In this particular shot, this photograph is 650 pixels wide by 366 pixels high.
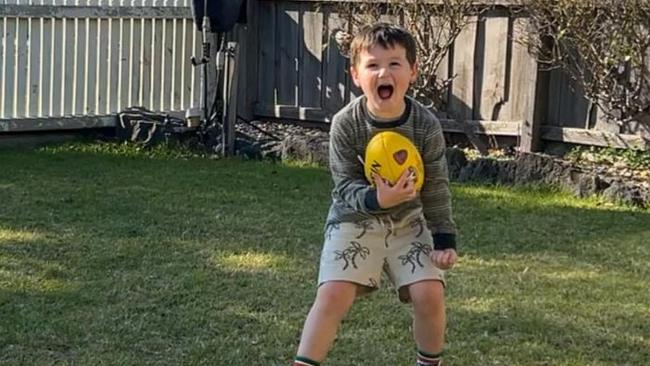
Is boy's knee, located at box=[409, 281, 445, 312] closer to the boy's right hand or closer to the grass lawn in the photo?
the boy's right hand

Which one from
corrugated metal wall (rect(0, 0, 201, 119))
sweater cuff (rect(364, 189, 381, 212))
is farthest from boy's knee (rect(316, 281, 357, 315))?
corrugated metal wall (rect(0, 0, 201, 119))

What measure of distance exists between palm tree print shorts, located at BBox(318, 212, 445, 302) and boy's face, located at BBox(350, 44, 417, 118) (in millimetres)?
366

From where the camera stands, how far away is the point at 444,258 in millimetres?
3316

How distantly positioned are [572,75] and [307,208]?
9.11 feet

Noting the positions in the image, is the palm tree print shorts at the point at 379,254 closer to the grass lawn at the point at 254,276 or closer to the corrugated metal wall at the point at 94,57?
the grass lawn at the point at 254,276

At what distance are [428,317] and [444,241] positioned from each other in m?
0.24

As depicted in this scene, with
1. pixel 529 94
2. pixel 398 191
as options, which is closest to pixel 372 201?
→ pixel 398 191

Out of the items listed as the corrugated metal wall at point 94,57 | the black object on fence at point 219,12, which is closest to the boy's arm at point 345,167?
the black object on fence at point 219,12

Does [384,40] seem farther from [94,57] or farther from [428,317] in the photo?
[94,57]

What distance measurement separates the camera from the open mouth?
10.7ft

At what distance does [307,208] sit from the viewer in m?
6.45

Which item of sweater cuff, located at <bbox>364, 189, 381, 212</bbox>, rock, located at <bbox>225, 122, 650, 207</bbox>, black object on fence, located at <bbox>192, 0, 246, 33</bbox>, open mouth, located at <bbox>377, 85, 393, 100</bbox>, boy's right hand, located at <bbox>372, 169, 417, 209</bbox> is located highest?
black object on fence, located at <bbox>192, 0, 246, 33</bbox>

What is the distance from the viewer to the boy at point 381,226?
332 cm

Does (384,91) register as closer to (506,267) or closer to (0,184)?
(506,267)
